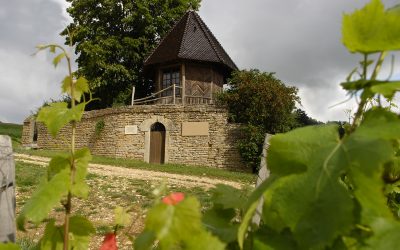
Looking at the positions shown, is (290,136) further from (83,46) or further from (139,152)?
(83,46)

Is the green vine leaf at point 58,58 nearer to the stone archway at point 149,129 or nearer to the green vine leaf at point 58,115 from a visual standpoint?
the green vine leaf at point 58,115

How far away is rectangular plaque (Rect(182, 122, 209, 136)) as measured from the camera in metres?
16.2

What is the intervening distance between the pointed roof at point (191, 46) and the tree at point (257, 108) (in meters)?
3.99

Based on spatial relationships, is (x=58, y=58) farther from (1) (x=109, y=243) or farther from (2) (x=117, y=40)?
(2) (x=117, y=40)

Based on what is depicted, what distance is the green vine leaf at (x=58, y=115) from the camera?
0.65 meters

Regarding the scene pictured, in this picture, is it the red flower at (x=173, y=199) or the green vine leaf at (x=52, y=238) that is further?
the green vine leaf at (x=52, y=238)

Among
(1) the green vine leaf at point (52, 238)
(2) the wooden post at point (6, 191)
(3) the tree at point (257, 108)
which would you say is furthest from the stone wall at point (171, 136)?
(1) the green vine leaf at point (52, 238)

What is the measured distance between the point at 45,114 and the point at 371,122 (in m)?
0.50

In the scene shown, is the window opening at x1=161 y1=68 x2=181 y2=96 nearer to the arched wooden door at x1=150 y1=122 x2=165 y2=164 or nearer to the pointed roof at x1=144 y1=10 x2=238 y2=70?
the pointed roof at x1=144 y1=10 x2=238 y2=70

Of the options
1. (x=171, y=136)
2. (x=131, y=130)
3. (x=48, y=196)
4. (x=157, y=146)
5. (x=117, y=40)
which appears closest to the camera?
(x=48, y=196)

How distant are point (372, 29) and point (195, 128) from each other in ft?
51.9

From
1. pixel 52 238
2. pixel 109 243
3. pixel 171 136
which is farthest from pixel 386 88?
pixel 171 136

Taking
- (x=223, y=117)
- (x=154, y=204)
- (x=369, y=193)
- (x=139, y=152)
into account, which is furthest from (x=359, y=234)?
(x=139, y=152)

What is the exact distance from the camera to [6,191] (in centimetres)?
144
